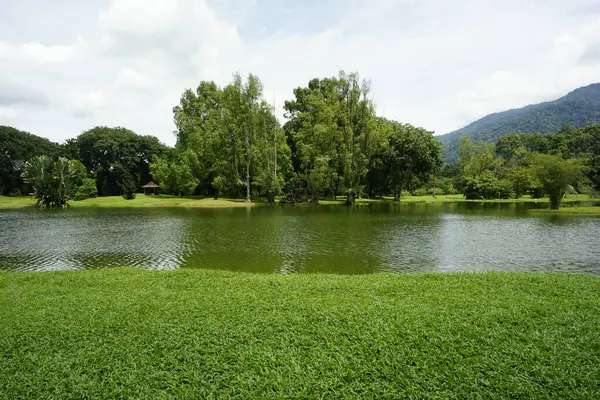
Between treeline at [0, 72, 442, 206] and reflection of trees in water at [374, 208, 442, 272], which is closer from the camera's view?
reflection of trees in water at [374, 208, 442, 272]

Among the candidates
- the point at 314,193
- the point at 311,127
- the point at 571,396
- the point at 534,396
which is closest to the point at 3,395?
the point at 534,396

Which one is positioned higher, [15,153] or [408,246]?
[15,153]

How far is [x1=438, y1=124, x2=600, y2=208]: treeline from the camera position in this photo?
131ft

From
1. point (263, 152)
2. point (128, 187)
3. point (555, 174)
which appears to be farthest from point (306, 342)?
point (128, 187)

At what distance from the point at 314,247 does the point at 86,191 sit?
61.5 metres

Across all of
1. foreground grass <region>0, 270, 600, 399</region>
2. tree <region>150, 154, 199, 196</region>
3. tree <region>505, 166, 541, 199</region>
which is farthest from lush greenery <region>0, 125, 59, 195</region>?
tree <region>505, 166, 541, 199</region>

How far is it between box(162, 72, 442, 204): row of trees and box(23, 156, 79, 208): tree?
17061mm

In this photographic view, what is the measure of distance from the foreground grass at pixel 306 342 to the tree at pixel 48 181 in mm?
51772

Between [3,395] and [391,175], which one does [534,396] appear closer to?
[3,395]

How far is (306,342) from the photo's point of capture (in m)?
6.07

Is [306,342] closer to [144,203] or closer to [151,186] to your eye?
[144,203]

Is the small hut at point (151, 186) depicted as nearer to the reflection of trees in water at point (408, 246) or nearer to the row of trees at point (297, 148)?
the row of trees at point (297, 148)

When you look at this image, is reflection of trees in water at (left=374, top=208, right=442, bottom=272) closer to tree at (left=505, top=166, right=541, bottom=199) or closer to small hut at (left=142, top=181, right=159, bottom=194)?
tree at (left=505, top=166, right=541, bottom=199)

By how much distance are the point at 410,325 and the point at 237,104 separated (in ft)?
184
